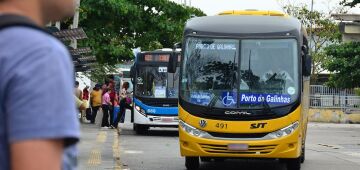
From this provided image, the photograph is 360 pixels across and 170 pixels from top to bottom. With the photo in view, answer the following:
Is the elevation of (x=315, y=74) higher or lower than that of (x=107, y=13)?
lower

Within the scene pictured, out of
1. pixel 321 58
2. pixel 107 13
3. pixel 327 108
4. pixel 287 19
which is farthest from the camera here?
pixel 321 58

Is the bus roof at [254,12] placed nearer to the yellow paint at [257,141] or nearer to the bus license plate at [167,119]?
the yellow paint at [257,141]

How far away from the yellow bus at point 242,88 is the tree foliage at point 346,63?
23896 millimetres

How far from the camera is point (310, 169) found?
13.3 meters

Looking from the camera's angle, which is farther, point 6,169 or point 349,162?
point 349,162

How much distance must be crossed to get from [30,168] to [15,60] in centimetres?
26

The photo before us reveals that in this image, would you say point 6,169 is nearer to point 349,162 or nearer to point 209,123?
point 209,123

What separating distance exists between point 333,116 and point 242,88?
29507 mm

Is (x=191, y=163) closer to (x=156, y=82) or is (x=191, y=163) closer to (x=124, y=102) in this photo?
(x=156, y=82)

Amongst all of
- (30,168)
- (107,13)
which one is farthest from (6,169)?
(107,13)

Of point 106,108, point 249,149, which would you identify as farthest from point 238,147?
point 106,108

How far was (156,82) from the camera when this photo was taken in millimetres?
21578

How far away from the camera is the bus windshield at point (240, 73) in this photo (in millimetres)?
11688

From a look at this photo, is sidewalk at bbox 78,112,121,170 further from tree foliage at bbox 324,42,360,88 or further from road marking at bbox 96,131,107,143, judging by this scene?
tree foliage at bbox 324,42,360,88
